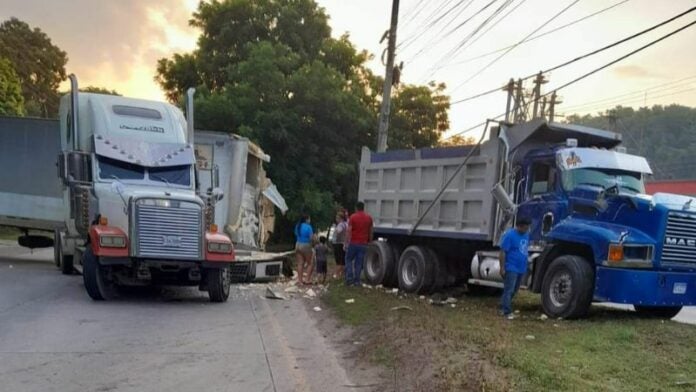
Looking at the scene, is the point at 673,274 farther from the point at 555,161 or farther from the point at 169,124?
the point at 169,124

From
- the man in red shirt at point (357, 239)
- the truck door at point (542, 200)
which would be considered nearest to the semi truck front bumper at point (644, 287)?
the truck door at point (542, 200)

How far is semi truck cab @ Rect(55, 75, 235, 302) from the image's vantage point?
11570 millimetres

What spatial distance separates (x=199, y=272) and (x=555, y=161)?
6.49 meters

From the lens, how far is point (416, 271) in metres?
14.4

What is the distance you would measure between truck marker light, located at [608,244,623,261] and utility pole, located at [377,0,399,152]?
1149cm

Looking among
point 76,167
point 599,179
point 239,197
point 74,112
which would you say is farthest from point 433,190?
point 74,112

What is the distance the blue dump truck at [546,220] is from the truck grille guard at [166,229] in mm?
4834

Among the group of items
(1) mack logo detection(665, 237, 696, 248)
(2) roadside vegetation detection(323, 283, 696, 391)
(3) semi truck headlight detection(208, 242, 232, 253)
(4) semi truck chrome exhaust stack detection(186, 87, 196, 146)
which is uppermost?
(4) semi truck chrome exhaust stack detection(186, 87, 196, 146)

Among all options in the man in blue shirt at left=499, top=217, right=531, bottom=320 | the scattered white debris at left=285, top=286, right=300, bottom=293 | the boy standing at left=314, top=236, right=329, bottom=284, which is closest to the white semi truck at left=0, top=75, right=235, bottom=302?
the scattered white debris at left=285, top=286, right=300, bottom=293

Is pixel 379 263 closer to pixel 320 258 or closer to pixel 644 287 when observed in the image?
pixel 320 258

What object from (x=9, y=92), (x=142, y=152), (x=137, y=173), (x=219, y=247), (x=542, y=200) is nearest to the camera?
(x=542, y=200)

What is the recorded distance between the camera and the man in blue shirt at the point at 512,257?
1061cm

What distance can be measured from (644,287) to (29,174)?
1569 centimetres

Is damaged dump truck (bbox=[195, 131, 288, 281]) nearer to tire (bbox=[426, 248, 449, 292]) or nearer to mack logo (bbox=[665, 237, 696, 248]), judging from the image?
tire (bbox=[426, 248, 449, 292])
